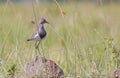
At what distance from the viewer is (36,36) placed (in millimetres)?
5250

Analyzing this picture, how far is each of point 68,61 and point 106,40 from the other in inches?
18.0

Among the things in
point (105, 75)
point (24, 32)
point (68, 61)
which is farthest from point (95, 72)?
point (24, 32)

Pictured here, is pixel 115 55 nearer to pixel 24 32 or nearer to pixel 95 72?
pixel 95 72

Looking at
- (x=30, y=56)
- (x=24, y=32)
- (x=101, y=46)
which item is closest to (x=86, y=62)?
(x=30, y=56)

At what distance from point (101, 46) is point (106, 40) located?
107 cm

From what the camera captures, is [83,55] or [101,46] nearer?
[83,55]

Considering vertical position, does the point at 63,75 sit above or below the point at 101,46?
above

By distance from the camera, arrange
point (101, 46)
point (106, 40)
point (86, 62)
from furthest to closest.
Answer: point (101, 46) < point (106, 40) < point (86, 62)

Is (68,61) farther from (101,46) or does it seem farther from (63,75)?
(101,46)

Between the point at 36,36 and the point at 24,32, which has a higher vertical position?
the point at 36,36

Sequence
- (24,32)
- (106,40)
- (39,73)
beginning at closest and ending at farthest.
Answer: (39,73), (106,40), (24,32)

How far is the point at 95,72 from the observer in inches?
193

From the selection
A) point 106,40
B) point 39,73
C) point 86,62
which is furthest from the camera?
point 106,40

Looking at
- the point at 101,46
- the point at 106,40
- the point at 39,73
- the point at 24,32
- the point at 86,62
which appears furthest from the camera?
the point at 24,32
